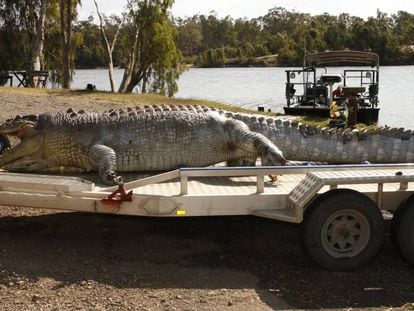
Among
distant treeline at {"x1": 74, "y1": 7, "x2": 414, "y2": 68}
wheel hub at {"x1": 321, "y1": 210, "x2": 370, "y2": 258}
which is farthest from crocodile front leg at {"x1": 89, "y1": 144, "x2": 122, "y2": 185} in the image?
distant treeline at {"x1": 74, "y1": 7, "x2": 414, "y2": 68}

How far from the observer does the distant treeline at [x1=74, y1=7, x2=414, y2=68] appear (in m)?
91.0

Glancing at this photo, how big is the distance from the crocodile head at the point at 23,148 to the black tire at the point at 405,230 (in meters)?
4.01

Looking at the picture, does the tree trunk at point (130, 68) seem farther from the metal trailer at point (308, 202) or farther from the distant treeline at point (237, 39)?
the metal trailer at point (308, 202)

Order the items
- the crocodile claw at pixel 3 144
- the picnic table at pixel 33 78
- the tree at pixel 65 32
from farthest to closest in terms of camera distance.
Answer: the tree at pixel 65 32, the picnic table at pixel 33 78, the crocodile claw at pixel 3 144

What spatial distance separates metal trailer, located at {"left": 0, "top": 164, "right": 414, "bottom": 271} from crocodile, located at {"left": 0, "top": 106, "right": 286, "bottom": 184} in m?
1.19

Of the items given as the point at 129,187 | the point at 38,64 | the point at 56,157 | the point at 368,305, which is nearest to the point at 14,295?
the point at 129,187

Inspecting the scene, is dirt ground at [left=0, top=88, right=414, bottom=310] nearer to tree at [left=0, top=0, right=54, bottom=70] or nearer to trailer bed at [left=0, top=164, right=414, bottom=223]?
trailer bed at [left=0, top=164, right=414, bottom=223]

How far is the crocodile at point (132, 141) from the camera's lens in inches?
265

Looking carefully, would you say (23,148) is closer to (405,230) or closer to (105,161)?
(105,161)

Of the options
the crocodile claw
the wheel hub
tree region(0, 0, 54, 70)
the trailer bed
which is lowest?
the wheel hub

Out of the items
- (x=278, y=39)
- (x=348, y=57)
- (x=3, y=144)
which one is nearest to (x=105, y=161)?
(x=3, y=144)

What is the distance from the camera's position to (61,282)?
4.95 meters

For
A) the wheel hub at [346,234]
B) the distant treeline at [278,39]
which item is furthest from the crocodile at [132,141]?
the distant treeline at [278,39]

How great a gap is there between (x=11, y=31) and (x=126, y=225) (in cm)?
3418
